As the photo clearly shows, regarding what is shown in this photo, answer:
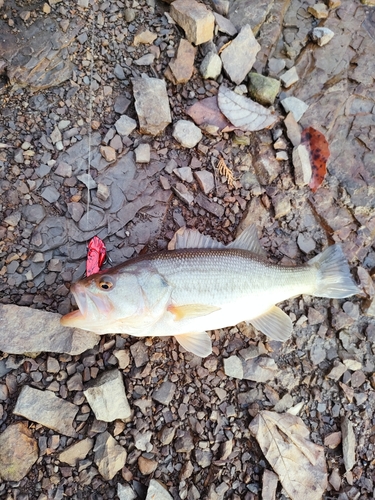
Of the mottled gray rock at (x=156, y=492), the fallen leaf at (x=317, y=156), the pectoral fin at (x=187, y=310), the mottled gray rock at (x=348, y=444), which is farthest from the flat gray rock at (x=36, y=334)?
the fallen leaf at (x=317, y=156)

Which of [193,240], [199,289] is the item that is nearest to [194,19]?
[193,240]

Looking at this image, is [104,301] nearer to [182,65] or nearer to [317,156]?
[182,65]

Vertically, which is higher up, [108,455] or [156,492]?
[108,455]

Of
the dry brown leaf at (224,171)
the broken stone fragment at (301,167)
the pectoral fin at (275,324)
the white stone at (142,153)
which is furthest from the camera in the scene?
the broken stone fragment at (301,167)

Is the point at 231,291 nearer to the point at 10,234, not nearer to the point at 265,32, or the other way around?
the point at 10,234

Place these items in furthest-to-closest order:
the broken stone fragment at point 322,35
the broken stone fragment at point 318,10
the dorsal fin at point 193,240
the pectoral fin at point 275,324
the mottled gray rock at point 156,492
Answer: the broken stone fragment at point 318,10, the broken stone fragment at point 322,35, the pectoral fin at point 275,324, the dorsal fin at point 193,240, the mottled gray rock at point 156,492

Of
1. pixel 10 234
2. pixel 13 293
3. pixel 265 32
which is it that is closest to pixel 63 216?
pixel 10 234

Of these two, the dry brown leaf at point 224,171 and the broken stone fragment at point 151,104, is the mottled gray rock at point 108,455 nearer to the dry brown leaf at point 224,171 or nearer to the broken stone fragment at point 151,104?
the dry brown leaf at point 224,171
